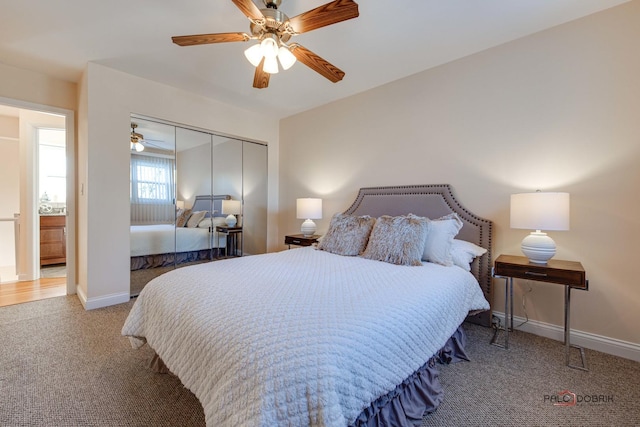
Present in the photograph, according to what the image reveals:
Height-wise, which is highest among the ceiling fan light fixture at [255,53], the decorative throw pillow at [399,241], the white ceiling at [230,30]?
the white ceiling at [230,30]

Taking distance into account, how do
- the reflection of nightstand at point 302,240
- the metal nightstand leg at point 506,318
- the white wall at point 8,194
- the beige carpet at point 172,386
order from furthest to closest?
the white wall at point 8,194 < the reflection of nightstand at point 302,240 < the metal nightstand leg at point 506,318 < the beige carpet at point 172,386

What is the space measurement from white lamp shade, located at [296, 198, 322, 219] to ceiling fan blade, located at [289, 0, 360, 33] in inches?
84.3

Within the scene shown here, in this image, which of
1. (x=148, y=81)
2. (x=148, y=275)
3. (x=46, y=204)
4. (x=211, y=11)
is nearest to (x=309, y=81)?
(x=211, y=11)

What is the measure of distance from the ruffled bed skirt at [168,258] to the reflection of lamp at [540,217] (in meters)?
3.52

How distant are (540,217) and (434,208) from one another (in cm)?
94

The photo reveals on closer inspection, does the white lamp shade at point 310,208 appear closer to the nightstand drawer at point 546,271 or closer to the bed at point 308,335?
the bed at point 308,335

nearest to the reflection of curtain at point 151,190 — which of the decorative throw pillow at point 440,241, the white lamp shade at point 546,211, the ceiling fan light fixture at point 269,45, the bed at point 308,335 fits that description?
the bed at point 308,335

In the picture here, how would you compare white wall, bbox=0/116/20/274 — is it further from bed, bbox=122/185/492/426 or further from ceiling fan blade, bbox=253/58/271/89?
bed, bbox=122/185/492/426

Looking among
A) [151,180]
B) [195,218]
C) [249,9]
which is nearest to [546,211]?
[249,9]

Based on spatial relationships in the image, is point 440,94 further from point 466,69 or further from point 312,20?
point 312,20

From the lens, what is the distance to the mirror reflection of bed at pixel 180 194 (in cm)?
319

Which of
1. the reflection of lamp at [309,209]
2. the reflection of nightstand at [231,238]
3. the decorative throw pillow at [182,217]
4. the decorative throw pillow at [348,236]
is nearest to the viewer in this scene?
the decorative throw pillow at [348,236]

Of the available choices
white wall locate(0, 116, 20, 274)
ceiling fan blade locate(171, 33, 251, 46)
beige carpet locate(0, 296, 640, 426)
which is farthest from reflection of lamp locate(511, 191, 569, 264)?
white wall locate(0, 116, 20, 274)

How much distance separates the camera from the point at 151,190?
325 cm
